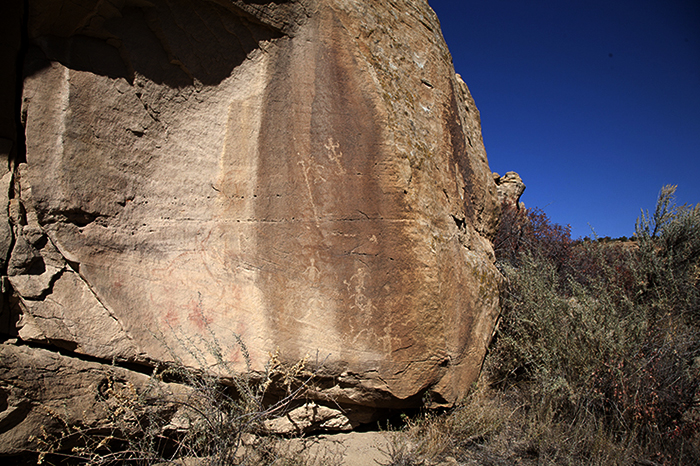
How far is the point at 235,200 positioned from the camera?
2598 mm

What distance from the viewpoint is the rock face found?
2262 millimetres

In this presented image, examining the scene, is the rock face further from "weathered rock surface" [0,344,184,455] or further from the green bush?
the green bush

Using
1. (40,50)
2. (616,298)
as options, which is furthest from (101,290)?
(616,298)

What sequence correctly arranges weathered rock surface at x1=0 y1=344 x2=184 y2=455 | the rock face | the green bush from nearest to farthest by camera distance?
weathered rock surface at x1=0 y1=344 x2=184 y2=455 < the rock face < the green bush

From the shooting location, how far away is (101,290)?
228 cm

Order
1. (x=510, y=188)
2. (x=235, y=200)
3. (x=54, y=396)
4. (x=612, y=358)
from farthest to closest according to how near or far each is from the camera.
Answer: (x=510, y=188), (x=612, y=358), (x=235, y=200), (x=54, y=396)

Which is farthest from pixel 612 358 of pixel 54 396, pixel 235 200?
pixel 54 396

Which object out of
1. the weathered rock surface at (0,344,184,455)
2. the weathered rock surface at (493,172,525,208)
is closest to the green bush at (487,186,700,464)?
the weathered rock surface at (0,344,184,455)

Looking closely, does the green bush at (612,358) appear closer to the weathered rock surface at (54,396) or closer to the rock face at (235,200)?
the rock face at (235,200)

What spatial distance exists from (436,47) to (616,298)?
10.7 feet

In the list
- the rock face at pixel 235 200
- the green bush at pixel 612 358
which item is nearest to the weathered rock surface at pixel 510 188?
the green bush at pixel 612 358

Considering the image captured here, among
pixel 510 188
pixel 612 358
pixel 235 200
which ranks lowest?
pixel 612 358

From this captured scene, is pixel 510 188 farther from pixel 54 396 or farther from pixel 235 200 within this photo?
pixel 54 396

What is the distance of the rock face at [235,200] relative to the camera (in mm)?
2262
